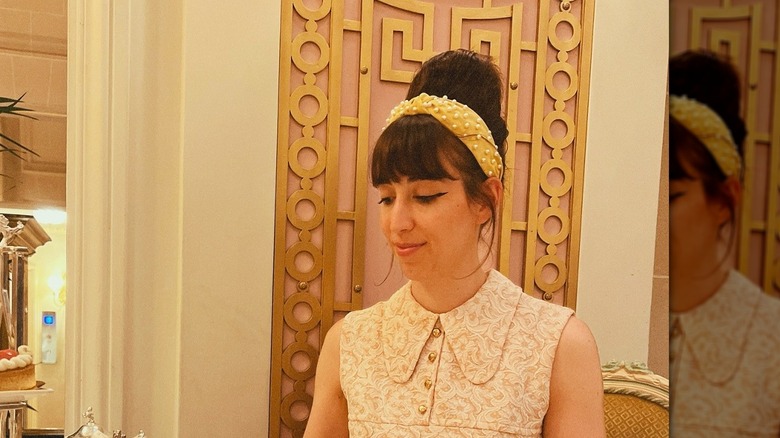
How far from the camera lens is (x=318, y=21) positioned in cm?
150

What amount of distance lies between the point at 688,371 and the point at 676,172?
0.04 m

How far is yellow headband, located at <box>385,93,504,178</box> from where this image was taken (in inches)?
48.3

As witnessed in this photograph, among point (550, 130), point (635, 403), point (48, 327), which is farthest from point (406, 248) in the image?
point (48, 327)

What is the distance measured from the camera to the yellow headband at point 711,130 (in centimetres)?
12

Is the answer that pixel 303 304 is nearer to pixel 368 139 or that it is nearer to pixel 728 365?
pixel 368 139

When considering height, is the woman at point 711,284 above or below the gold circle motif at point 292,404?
above

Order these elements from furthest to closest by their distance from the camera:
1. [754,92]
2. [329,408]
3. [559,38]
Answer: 1. [559,38]
2. [329,408]
3. [754,92]

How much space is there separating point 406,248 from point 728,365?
1157 millimetres

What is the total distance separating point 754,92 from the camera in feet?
0.36

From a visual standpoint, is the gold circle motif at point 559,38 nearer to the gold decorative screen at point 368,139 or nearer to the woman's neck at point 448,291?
the gold decorative screen at point 368,139

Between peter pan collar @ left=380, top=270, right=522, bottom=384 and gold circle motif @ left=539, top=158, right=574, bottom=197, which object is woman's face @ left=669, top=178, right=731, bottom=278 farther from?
gold circle motif @ left=539, top=158, right=574, bottom=197

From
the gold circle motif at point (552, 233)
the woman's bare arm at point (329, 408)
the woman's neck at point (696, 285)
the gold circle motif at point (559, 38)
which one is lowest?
the woman's bare arm at point (329, 408)

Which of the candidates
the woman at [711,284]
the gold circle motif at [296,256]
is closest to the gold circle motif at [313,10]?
the gold circle motif at [296,256]

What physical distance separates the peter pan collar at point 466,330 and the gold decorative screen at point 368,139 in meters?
0.25
